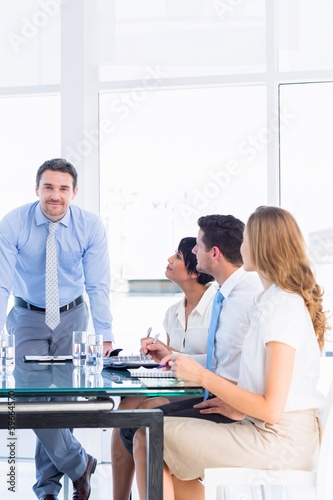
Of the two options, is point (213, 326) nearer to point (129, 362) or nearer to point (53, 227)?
point (129, 362)

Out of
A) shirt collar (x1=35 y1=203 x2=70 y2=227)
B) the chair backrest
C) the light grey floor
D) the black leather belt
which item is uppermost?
shirt collar (x1=35 y1=203 x2=70 y2=227)

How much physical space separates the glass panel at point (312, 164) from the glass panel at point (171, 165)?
166 millimetres

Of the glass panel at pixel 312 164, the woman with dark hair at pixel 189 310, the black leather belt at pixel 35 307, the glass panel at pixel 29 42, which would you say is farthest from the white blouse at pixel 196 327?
the glass panel at pixel 29 42

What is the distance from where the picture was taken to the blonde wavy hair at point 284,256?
2406 millimetres

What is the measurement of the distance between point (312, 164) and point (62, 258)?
1.79 metres

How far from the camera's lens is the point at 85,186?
4.94 meters

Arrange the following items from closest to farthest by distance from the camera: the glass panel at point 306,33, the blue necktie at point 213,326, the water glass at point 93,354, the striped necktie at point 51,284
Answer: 1. the water glass at point 93,354
2. the blue necktie at point 213,326
3. the striped necktie at point 51,284
4. the glass panel at point 306,33

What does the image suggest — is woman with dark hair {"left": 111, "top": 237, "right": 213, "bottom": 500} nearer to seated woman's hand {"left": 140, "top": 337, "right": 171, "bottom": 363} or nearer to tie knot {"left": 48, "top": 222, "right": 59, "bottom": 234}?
seated woman's hand {"left": 140, "top": 337, "right": 171, "bottom": 363}

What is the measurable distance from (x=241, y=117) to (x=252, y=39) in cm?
48

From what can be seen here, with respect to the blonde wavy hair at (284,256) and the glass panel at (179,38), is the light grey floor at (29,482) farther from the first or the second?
the glass panel at (179,38)

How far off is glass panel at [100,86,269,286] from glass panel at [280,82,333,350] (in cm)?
17

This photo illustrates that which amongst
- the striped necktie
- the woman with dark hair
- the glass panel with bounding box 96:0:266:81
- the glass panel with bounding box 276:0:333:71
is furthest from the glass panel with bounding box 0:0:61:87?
the woman with dark hair

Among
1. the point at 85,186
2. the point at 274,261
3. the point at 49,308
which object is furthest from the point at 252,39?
the point at 274,261

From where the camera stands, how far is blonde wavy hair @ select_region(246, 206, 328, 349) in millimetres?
2406
